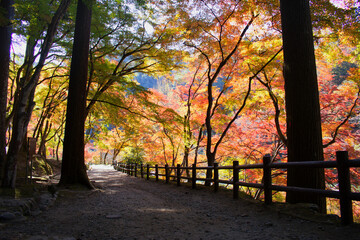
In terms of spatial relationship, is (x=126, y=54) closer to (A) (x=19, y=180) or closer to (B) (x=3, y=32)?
(B) (x=3, y=32)

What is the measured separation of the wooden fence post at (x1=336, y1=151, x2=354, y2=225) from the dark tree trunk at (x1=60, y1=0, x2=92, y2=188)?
630cm

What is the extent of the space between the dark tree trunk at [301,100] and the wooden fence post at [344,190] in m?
1.12

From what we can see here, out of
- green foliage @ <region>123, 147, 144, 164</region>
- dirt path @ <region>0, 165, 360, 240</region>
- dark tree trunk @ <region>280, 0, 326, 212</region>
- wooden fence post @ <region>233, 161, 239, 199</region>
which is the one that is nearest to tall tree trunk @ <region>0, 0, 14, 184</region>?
dirt path @ <region>0, 165, 360, 240</region>

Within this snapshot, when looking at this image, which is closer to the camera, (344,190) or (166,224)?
(344,190)

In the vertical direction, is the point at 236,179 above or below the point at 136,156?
above

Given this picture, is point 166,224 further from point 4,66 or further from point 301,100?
point 4,66

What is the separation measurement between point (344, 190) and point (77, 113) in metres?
7.09

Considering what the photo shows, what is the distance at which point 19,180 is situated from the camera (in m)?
7.59

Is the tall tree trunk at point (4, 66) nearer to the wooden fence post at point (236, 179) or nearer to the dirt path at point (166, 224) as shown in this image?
the dirt path at point (166, 224)

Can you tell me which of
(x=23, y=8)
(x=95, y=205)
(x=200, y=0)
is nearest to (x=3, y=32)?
(x=23, y=8)

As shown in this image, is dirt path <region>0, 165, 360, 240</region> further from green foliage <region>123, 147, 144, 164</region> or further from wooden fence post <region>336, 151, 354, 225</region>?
green foliage <region>123, 147, 144, 164</region>

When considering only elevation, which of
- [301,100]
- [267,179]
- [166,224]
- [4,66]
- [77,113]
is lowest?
[166,224]

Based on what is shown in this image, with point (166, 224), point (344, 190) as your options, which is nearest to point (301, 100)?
point (344, 190)

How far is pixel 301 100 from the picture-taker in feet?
13.6
